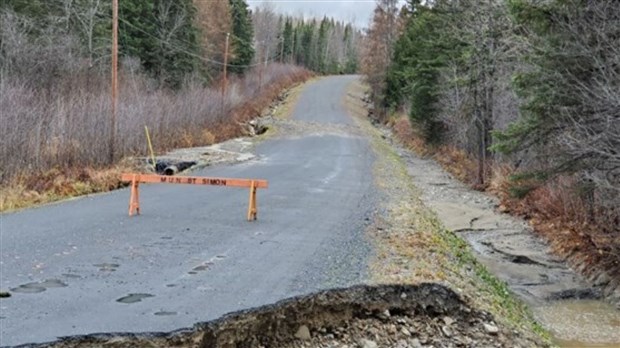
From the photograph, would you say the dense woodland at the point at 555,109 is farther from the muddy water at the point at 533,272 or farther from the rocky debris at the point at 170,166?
the rocky debris at the point at 170,166

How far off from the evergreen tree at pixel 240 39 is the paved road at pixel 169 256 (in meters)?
44.4

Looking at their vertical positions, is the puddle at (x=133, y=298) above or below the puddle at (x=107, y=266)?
above

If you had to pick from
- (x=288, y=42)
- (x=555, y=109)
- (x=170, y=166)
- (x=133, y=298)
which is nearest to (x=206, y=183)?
(x=133, y=298)

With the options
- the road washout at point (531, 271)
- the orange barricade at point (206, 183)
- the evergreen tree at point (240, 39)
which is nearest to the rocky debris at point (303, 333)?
the road washout at point (531, 271)

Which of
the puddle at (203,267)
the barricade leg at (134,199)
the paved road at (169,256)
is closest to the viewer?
the paved road at (169,256)

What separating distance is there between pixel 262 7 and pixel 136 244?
97883 mm

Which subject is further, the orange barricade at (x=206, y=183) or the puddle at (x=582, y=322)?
the orange barricade at (x=206, y=183)

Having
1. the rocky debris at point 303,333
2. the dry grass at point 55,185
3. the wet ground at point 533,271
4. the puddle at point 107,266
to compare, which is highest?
the puddle at point 107,266

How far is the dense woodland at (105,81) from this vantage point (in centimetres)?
1552

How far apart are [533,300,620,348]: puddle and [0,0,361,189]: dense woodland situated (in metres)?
11.6

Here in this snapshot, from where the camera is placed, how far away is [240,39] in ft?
188

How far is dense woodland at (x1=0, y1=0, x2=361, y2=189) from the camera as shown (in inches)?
611

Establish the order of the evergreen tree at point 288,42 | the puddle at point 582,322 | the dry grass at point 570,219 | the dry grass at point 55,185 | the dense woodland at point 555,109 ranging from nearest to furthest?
the puddle at point 582,322 → the dense woodland at point 555,109 → the dry grass at point 570,219 → the dry grass at point 55,185 → the evergreen tree at point 288,42

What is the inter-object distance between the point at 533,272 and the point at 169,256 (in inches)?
265
